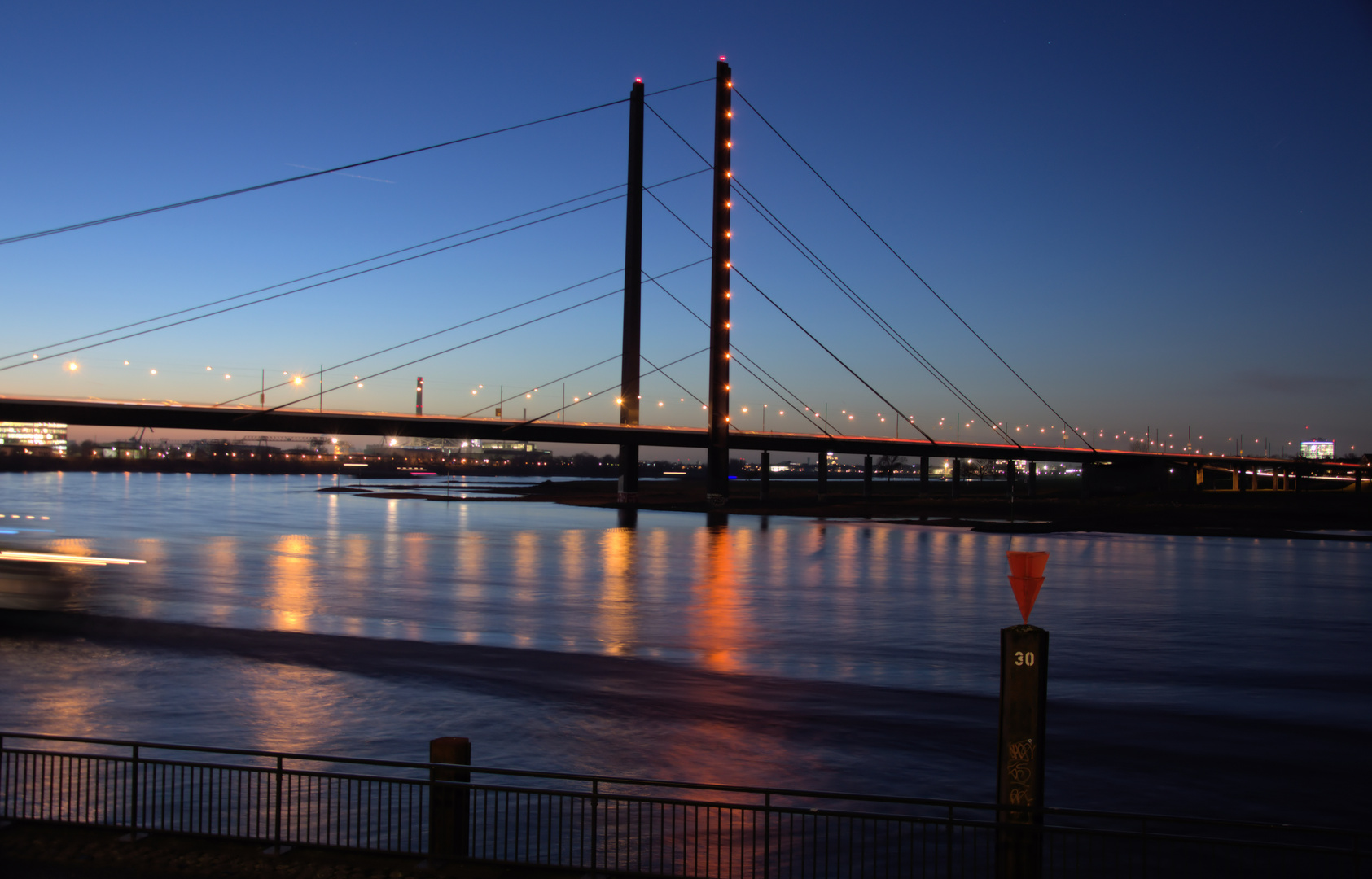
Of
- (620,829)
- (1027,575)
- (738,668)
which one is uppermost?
(1027,575)

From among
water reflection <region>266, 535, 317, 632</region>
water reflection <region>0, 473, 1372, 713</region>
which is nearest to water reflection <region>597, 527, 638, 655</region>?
water reflection <region>0, 473, 1372, 713</region>

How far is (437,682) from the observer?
641 inches

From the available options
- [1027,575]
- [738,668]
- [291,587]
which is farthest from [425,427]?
[1027,575]

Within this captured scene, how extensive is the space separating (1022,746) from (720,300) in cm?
7349

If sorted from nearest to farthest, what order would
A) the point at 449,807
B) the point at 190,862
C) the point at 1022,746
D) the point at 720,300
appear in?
the point at 1022,746 → the point at 190,862 → the point at 449,807 → the point at 720,300

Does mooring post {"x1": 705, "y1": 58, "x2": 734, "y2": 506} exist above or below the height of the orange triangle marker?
above

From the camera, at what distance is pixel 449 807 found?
772 centimetres

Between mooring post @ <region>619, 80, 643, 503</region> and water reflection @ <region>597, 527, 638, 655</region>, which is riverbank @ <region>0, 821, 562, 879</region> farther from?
mooring post @ <region>619, 80, 643, 503</region>

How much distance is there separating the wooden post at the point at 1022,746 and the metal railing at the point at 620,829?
7cm

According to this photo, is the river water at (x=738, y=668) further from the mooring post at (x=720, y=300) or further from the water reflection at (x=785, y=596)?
the mooring post at (x=720, y=300)

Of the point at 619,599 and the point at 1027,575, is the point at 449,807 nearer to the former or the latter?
the point at 1027,575

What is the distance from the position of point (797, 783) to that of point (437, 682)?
7.56 m

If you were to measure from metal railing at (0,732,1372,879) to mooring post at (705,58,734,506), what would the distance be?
2690 inches

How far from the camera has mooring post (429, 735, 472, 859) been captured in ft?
25.2
